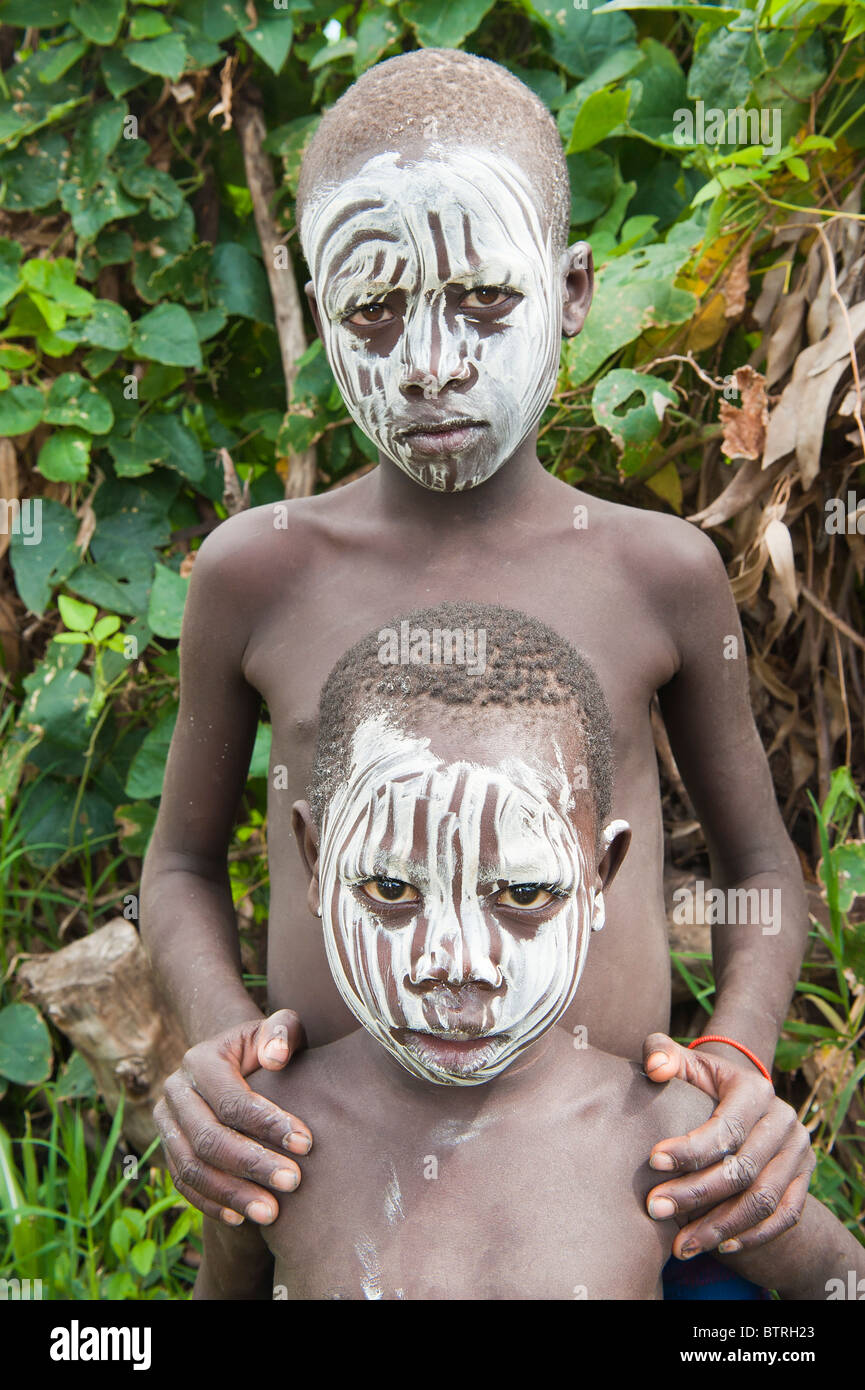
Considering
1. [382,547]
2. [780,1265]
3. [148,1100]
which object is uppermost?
[382,547]

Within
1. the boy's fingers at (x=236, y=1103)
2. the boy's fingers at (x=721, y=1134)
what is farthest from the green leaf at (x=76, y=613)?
the boy's fingers at (x=721, y=1134)

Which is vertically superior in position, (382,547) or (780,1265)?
(382,547)

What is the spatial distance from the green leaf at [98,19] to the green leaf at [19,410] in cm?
72

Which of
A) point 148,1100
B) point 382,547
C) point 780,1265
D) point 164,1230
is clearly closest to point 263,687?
point 382,547

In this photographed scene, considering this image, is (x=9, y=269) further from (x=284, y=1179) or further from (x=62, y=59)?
(x=284, y=1179)

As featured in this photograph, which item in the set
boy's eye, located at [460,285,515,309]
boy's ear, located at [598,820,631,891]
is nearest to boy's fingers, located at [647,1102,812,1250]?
boy's ear, located at [598,820,631,891]

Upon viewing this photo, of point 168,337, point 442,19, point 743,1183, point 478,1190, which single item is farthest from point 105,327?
point 743,1183

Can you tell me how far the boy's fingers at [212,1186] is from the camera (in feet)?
5.01

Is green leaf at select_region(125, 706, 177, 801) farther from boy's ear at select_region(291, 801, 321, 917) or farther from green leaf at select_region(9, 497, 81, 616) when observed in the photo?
boy's ear at select_region(291, 801, 321, 917)

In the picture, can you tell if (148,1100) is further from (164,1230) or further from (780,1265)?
(780,1265)

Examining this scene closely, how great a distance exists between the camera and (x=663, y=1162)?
59.1 inches

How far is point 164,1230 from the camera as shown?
269 cm
